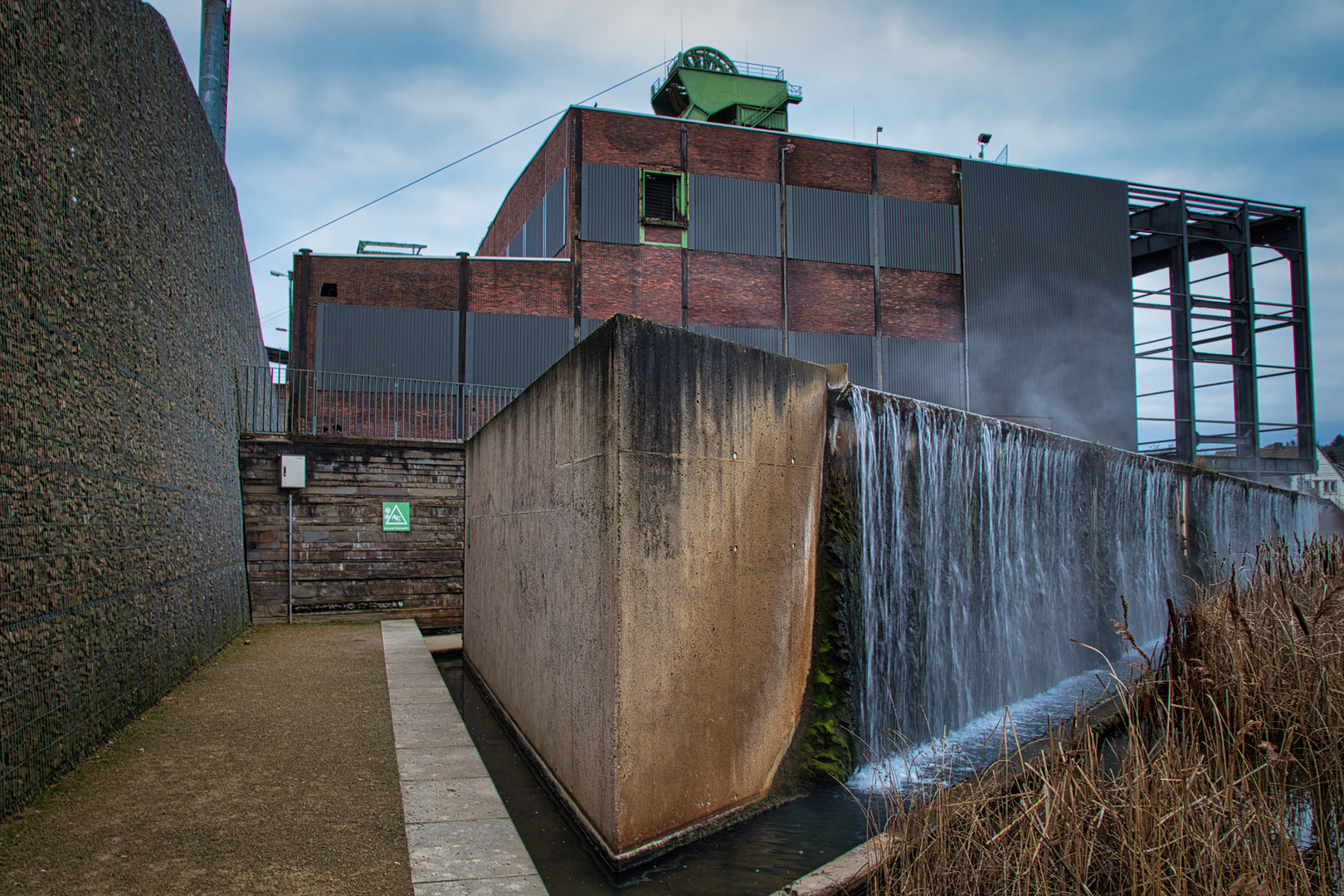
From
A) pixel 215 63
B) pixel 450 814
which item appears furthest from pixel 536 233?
pixel 450 814

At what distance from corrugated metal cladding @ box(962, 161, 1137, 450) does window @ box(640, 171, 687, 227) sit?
928 cm

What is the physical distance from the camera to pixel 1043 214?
975 inches

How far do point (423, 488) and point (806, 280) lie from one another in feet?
48.4

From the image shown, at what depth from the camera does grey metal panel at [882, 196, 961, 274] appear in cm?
2394

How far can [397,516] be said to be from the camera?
460 inches

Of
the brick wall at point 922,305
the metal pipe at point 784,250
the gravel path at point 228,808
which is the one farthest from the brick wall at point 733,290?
the gravel path at point 228,808

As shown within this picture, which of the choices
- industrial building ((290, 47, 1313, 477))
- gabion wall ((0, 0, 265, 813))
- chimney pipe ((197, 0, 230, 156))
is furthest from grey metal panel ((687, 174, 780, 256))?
gabion wall ((0, 0, 265, 813))

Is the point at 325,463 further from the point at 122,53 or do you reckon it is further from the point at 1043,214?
the point at 1043,214

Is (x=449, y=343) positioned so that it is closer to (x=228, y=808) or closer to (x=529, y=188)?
(x=529, y=188)

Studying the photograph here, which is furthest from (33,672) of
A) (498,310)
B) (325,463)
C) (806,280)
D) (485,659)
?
(806,280)

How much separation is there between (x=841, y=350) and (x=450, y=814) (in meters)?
20.6

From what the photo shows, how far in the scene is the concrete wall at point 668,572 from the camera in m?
3.78

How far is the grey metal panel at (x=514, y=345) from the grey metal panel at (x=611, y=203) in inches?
107

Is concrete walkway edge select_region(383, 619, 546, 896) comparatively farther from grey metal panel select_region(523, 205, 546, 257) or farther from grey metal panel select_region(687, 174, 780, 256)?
grey metal panel select_region(523, 205, 546, 257)
